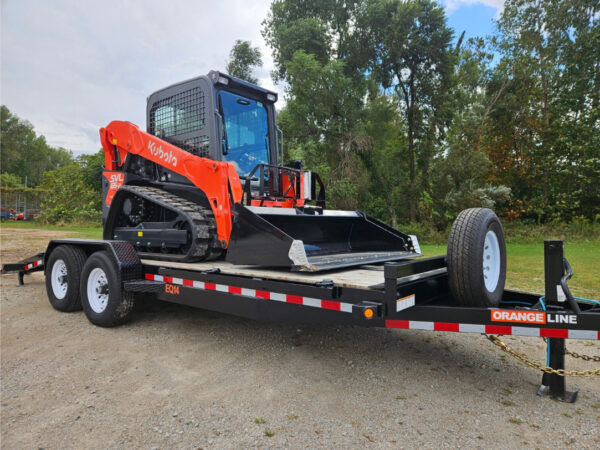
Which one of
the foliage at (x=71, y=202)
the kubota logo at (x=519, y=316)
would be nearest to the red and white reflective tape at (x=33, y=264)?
the kubota logo at (x=519, y=316)

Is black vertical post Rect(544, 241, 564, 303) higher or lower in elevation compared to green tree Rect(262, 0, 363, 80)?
lower

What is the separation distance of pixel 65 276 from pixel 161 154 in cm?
218

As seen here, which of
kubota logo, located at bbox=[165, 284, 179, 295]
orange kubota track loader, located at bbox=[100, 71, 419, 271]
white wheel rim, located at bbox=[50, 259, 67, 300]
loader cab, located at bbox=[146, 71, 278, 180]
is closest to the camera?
kubota logo, located at bbox=[165, 284, 179, 295]

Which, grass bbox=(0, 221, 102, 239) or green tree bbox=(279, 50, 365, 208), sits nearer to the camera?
grass bbox=(0, 221, 102, 239)

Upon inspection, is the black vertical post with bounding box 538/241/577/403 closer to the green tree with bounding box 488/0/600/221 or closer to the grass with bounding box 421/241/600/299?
the grass with bounding box 421/241/600/299

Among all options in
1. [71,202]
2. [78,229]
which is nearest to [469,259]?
[78,229]

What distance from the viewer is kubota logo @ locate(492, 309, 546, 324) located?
270cm

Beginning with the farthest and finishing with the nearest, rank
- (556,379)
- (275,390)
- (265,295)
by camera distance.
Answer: (265,295), (275,390), (556,379)

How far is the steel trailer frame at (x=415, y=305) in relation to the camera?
271 cm

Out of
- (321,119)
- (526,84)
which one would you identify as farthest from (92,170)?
(526,84)

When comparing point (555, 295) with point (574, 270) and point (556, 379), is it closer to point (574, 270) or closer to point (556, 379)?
point (556, 379)

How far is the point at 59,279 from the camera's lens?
573 centimetres

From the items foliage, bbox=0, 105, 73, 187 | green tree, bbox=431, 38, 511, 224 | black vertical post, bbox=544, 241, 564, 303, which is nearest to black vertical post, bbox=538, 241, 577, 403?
black vertical post, bbox=544, 241, 564, 303

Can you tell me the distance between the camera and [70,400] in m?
3.12
